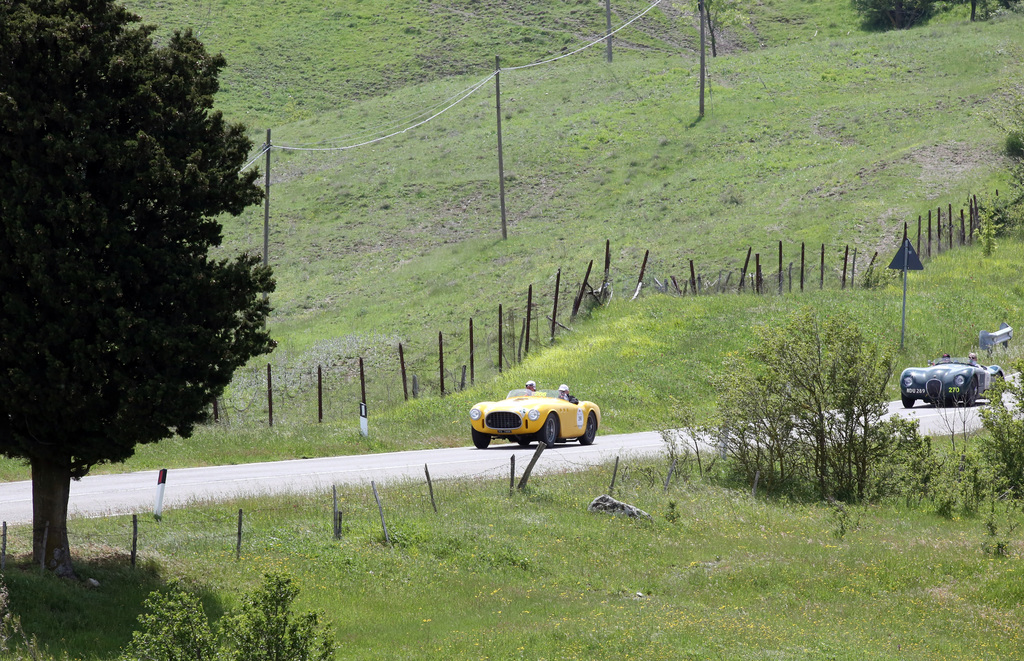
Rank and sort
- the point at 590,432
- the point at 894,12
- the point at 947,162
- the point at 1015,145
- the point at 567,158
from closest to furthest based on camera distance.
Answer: the point at 590,432 → the point at 1015,145 → the point at 947,162 → the point at 567,158 → the point at 894,12

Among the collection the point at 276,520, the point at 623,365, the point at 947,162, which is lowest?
the point at 276,520

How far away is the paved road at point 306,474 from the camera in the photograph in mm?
16219

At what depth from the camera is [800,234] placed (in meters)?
48.9

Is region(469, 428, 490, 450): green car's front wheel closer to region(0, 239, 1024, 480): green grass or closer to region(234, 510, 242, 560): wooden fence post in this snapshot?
region(0, 239, 1024, 480): green grass

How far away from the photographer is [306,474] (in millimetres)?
19828

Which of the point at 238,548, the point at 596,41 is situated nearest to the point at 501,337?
the point at 238,548

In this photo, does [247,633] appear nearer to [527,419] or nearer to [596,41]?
[527,419]

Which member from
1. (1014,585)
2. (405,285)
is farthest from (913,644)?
(405,285)

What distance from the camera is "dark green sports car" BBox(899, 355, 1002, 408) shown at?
2688cm

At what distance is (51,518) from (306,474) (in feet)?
27.9

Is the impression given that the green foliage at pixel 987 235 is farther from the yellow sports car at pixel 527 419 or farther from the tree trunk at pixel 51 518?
the tree trunk at pixel 51 518

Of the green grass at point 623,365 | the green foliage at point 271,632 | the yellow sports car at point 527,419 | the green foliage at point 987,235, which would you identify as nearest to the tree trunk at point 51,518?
the green foliage at point 271,632

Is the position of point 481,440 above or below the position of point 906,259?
below

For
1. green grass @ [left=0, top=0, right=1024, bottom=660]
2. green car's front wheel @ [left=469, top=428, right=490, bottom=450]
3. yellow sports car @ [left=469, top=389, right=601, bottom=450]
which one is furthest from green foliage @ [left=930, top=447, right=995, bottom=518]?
green car's front wheel @ [left=469, top=428, right=490, bottom=450]
